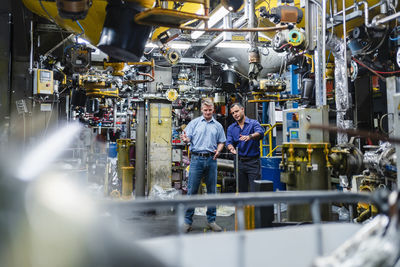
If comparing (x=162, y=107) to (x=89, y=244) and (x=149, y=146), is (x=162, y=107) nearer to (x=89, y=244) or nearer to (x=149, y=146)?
(x=149, y=146)

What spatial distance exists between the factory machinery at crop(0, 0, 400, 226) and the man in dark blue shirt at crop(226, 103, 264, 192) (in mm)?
429

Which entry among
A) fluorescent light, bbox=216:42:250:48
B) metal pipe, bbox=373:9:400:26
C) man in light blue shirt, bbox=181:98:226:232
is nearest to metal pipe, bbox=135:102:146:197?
man in light blue shirt, bbox=181:98:226:232

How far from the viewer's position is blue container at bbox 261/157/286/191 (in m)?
6.34

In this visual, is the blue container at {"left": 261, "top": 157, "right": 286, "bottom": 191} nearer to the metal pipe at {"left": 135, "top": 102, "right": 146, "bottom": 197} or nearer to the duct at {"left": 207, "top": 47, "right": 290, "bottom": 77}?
the metal pipe at {"left": 135, "top": 102, "right": 146, "bottom": 197}

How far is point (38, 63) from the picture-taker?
577 centimetres

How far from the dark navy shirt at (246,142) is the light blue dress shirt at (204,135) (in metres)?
0.26

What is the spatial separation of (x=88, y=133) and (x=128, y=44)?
2943 mm

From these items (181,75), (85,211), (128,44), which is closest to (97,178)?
(128,44)

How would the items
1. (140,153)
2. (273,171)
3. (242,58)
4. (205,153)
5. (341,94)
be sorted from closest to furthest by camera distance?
(341,94) < (205,153) < (273,171) < (140,153) < (242,58)

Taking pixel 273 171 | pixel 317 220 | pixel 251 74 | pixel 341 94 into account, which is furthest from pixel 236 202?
pixel 273 171

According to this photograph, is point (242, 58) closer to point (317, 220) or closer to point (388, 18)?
point (388, 18)

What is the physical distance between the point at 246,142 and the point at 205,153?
2.33 feet

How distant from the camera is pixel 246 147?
5.07 m

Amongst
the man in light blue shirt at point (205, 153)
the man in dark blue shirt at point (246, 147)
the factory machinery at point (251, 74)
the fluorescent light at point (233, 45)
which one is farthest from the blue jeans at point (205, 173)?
the fluorescent light at point (233, 45)
